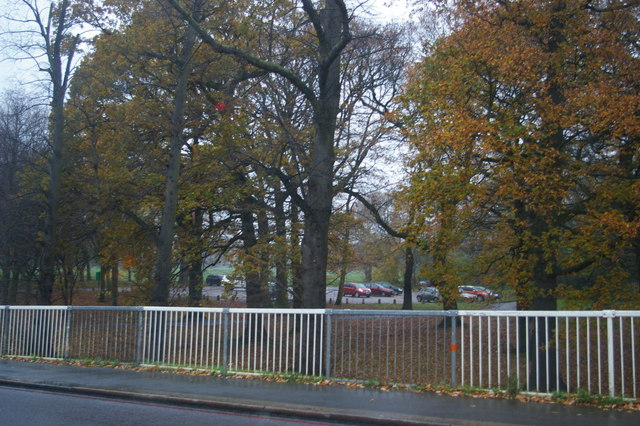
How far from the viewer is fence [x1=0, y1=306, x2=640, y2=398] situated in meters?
8.67

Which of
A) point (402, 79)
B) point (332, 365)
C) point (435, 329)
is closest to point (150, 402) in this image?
point (332, 365)

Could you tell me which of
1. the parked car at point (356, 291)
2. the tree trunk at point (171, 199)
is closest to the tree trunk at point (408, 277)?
the tree trunk at point (171, 199)

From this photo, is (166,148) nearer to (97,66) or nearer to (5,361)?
(97,66)

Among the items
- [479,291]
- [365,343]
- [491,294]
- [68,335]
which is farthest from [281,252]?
[365,343]

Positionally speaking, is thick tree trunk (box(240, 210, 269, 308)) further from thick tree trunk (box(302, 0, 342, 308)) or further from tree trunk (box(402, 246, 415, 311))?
tree trunk (box(402, 246, 415, 311))

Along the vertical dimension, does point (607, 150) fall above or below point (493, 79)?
below

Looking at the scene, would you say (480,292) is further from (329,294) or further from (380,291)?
(380,291)

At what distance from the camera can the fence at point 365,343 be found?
8.67 metres

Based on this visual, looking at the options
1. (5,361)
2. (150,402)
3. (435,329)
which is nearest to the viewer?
(150,402)

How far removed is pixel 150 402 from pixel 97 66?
13.6 meters

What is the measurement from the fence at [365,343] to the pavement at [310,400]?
0.54m

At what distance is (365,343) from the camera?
10.8m

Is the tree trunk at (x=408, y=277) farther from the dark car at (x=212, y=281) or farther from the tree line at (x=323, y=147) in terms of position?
the dark car at (x=212, y=281)

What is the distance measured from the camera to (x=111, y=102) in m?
20.2
